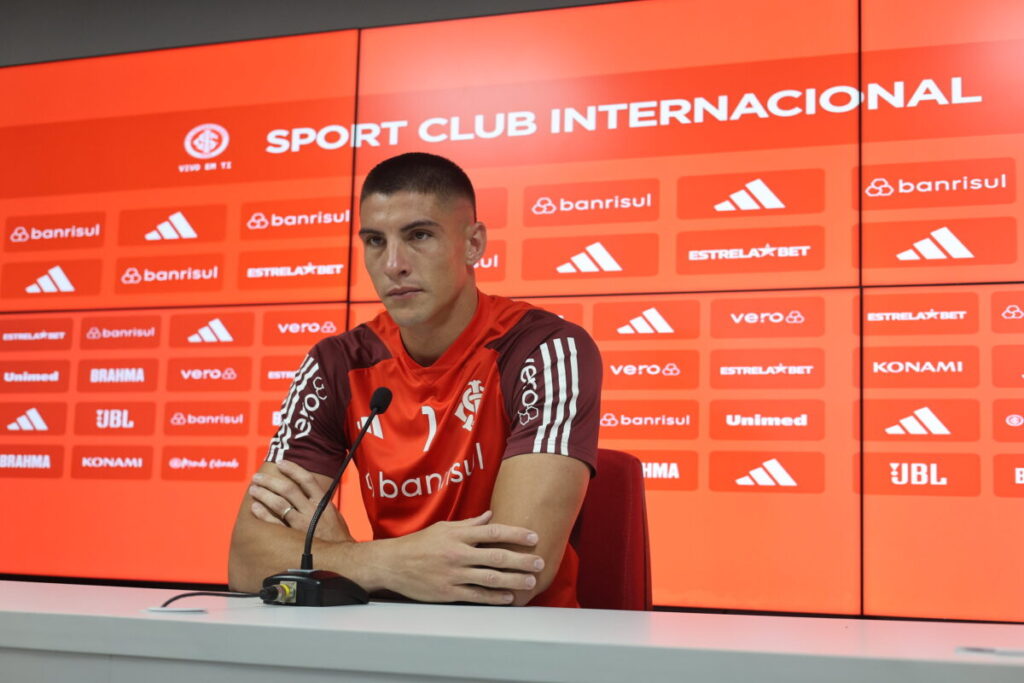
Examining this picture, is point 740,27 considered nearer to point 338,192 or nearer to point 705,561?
point 338,192

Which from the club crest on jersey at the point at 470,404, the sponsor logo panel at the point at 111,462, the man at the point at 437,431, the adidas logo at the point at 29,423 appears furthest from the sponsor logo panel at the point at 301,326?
the club crest on jersey at the point at 470,404

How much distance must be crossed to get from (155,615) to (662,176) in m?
2.51

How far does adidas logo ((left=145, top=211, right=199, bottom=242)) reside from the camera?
140 inches

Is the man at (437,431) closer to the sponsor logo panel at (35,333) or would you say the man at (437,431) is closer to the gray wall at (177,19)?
the gray wall at (177,19)

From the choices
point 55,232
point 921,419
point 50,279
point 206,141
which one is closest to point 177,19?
point 206,141

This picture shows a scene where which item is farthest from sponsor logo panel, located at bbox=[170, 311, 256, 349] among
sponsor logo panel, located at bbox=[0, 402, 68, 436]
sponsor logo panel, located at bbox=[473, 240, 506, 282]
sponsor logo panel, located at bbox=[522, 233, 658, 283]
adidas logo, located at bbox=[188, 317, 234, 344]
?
sponsor logo panel, located at bbox=[522, 233, 658, 283]

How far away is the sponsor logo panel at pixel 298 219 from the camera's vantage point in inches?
135

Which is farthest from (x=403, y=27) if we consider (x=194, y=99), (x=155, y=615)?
(x=155, y=615)

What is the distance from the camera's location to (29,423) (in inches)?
144

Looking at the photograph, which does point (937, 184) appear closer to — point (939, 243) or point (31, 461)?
point (939, 243)

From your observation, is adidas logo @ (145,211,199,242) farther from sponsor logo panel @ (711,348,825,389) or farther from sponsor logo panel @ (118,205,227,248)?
sponsor logo panel @ (711,348,825,389)

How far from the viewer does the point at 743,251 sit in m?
3.03

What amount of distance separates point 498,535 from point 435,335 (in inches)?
19.5

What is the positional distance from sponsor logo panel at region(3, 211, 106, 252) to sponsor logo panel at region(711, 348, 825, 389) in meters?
2.24
